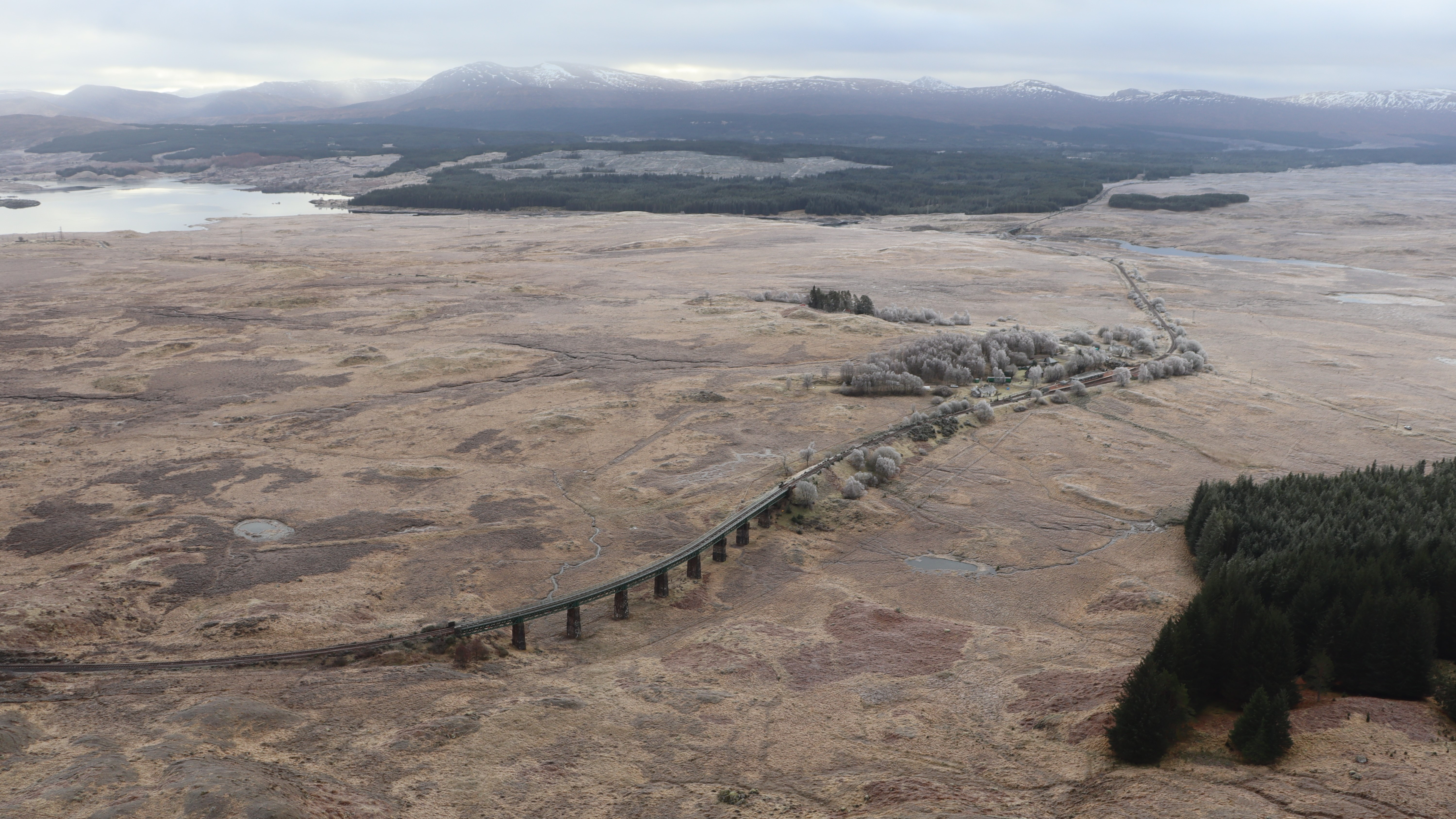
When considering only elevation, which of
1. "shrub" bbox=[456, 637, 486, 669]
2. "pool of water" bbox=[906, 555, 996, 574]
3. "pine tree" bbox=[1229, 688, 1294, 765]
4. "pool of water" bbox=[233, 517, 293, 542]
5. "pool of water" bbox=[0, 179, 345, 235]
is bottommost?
"pool of water" bbox=[906, 555, 996, 574]

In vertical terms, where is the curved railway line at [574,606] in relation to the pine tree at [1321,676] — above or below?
below

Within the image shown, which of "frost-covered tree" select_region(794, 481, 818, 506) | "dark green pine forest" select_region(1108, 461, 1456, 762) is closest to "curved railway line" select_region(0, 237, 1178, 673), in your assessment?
"frost-covered tree" select_region(794, 481, 818, 506)

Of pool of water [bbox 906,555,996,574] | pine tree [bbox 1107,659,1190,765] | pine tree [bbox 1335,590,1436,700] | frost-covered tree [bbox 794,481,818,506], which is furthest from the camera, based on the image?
frost-covered tree [bbox 794,481,818,506]

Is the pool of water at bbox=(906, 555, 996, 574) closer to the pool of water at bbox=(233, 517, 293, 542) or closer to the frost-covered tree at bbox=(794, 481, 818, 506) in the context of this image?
the frost-covered tree at bbox=(794, 481, 818, 506)

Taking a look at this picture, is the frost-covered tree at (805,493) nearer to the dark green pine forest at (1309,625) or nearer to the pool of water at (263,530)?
the dark green pine forest at (1309,625)

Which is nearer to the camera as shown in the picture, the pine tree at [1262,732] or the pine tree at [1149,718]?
the pine tree at [1262,732]

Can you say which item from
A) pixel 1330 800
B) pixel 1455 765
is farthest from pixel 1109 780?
pixel 1455 765

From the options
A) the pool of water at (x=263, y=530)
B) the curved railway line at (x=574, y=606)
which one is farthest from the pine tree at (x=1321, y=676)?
the pool of water at (x=263, y=530)

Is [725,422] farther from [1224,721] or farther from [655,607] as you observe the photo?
[1224,721]

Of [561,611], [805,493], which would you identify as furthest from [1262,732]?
[805,493]
